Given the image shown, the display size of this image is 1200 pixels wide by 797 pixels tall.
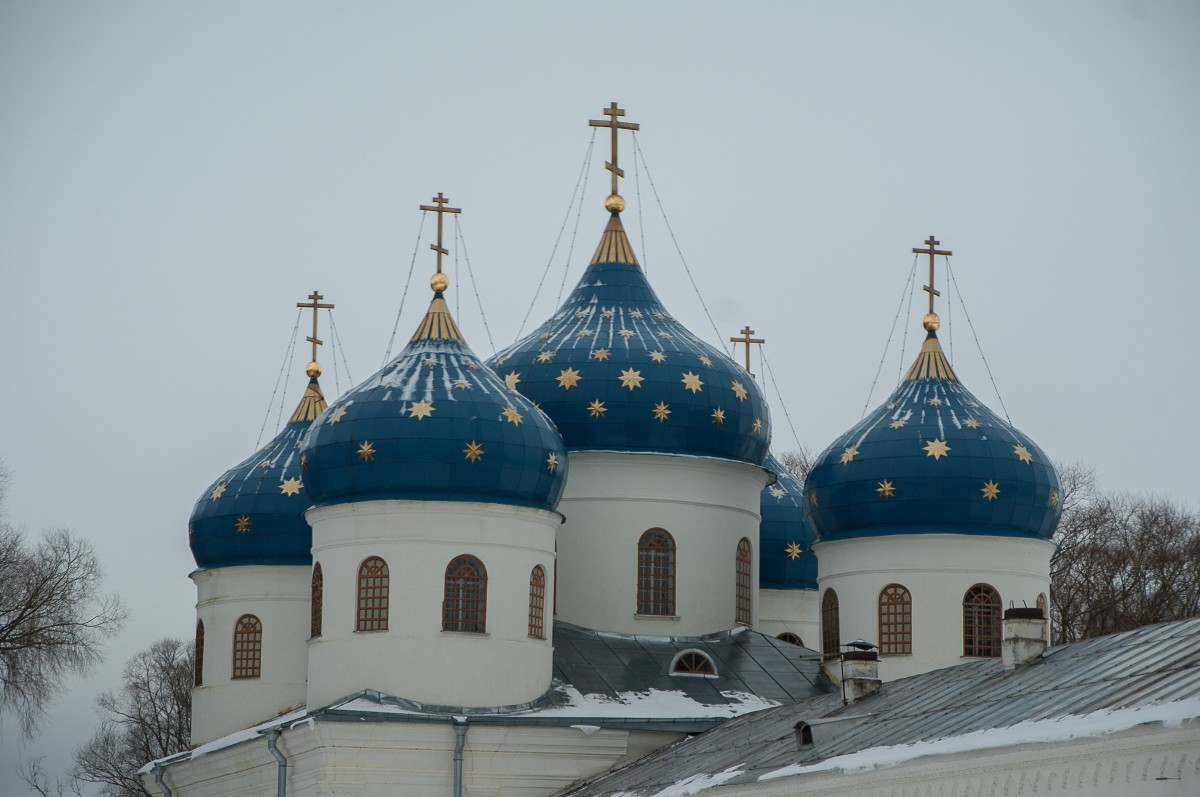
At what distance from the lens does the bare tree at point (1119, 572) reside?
38812 mm

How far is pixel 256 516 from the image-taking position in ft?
98.0

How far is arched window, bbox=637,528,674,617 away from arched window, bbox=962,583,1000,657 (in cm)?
384

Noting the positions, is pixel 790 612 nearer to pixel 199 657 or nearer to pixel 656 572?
pixel 656 572

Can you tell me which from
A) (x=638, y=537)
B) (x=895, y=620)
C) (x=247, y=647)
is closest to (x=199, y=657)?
(x=247, y=647)

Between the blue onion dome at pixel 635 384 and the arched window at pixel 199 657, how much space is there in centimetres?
566

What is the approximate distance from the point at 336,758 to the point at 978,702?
8.52 meters

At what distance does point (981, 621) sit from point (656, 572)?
430 cm

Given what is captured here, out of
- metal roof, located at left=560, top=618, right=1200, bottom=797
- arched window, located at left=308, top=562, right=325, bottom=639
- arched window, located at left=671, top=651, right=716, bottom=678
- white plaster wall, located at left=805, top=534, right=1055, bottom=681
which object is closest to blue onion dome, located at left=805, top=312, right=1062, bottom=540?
white plaster wall, located at left=805, top=534, right=1055, bottom=681

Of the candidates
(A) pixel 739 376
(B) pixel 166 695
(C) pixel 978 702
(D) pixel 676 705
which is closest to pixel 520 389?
(A) pixel 739 376

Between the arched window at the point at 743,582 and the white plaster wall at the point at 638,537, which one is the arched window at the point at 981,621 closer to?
the white plaster wall at the point at 638,537

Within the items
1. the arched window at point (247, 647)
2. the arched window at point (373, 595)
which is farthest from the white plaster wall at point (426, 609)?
the arched window at point (247, 647)

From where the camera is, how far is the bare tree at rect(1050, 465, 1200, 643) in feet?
127

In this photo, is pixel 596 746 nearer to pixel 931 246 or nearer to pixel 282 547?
pixel 282 547

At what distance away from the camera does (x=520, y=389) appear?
28844mm
